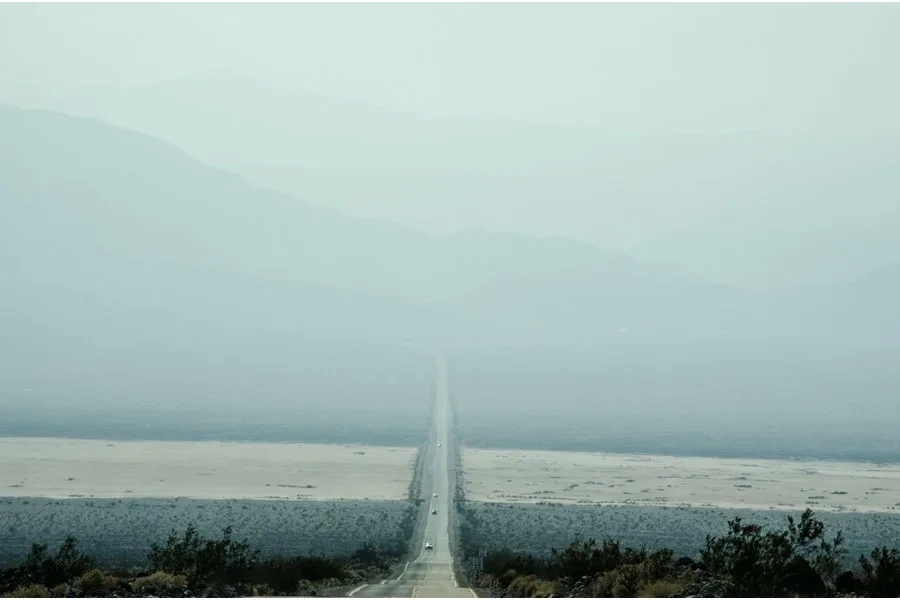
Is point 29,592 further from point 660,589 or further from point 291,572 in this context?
point 660,589

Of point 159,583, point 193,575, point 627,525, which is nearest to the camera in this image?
point 159,583

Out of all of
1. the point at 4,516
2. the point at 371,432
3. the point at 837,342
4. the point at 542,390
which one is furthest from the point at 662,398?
the point at 837,342

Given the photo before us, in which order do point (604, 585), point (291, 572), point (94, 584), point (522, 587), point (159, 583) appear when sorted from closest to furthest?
point (94, 584) → point (159, 583) → point (604, 585) → point (522, 587) → point (291, 572)

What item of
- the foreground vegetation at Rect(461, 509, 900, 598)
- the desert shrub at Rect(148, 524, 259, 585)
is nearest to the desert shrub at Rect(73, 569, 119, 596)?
the desert shrub at Rect(148, 524, 259, 585)

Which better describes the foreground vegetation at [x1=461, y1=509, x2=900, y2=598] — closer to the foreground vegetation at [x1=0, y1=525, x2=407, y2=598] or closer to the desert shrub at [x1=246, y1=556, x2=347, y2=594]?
the desert shrub at [x1=246, y1=556, x2=347, y2=594]

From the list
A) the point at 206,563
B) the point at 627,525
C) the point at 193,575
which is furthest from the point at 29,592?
the point at 627,525

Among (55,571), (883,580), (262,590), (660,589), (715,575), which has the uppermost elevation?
(883,580)

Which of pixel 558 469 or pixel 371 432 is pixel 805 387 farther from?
pixel 558 469
